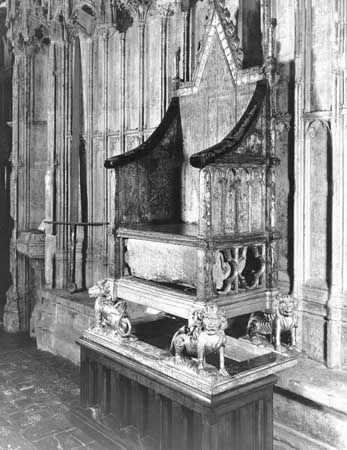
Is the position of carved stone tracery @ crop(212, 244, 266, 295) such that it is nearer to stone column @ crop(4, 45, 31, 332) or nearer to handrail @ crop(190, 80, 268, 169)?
handrail @ crop(190, 80, 268, 169)

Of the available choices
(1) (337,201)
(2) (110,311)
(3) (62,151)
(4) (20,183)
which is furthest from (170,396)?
(4) (20,183)

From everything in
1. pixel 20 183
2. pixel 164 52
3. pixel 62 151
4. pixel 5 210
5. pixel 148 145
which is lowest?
pixel 5 210

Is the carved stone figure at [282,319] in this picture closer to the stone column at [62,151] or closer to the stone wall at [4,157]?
the stone column at [62,151]

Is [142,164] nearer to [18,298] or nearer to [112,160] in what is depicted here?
[112,160]

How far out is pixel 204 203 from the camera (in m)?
3.01

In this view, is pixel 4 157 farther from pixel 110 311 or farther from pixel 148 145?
pixel 110 311

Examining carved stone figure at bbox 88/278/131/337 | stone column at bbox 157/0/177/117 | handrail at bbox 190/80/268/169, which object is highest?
stone column at bbox 157/0/177/117

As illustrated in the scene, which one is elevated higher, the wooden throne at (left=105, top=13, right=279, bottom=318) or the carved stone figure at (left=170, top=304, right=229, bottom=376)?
the wooden throne at (left=105, top=13, right=279, bottom=318)

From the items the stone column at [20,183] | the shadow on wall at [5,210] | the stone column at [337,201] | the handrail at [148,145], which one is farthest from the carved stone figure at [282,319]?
the shadow on wall at [5,210]

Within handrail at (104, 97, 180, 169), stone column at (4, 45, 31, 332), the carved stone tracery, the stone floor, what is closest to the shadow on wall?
stone column at (4, 45, 31, 332)

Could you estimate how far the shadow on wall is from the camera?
25.5 feet

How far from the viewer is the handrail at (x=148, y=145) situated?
3580 mm

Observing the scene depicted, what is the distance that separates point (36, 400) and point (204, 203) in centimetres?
249

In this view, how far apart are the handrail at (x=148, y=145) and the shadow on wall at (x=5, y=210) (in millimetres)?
4443
